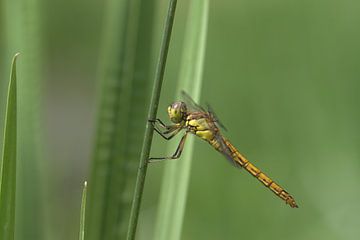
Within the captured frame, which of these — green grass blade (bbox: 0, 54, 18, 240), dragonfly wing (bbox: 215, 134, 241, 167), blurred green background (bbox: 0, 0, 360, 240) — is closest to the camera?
green grass blade (bbox: 0, 54, 18, 240)

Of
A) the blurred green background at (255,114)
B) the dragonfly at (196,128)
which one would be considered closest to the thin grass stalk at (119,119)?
the dragonfly at (196,128)

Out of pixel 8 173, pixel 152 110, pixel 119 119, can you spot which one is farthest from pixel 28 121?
pixel 152 110

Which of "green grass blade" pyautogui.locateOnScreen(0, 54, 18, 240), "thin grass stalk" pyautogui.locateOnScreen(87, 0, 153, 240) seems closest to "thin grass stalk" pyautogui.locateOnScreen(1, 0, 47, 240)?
"thin grass stalk" pyautogui.locateOnScreen(87, 0, 153, 240)

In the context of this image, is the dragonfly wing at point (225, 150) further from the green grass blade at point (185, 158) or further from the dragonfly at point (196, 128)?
the green grass blade at point (185, 158)

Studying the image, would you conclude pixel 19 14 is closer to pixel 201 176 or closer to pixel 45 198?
pixel 45 198

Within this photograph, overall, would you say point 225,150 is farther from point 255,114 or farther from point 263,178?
point 255,114

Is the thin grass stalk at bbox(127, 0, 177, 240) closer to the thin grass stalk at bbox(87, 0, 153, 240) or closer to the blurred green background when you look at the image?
the thin grass stalk at bbox(87, 0, 153, 240)
